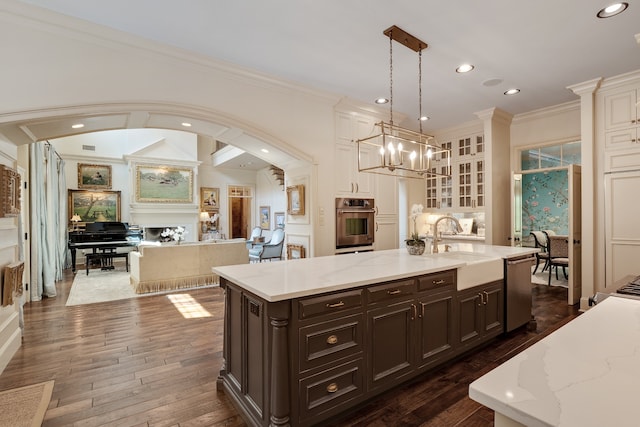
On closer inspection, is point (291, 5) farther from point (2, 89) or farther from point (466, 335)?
point (466, 335)

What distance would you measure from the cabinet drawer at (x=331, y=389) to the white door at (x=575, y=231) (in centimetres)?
431

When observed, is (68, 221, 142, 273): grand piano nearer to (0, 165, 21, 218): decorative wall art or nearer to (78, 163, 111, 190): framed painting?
(78, 163, 111, 190): framed painting

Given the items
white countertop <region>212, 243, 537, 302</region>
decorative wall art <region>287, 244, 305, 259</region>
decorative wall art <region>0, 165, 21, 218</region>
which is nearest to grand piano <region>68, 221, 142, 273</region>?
decorative wall art <region>0, 165, 21, 218</region>

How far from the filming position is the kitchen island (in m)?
A: 1.80

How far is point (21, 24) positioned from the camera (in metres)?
2.65

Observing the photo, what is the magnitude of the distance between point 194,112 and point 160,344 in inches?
97.6

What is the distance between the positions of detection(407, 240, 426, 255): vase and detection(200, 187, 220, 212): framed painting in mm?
8995

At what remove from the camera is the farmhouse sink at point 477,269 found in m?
2.79

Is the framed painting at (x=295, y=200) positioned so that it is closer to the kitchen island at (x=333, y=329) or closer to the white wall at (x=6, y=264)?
the kitchen island at (x=333, y=329)

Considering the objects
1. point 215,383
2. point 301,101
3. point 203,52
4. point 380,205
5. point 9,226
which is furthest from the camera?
point 380,205

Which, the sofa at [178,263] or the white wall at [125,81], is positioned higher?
the white wall at [125,81]

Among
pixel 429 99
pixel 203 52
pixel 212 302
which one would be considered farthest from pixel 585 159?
pixel 212 302

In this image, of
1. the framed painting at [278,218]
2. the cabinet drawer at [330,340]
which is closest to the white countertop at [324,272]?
the cabinet drawer at [330,340]

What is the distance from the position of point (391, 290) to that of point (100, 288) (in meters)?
5.72
